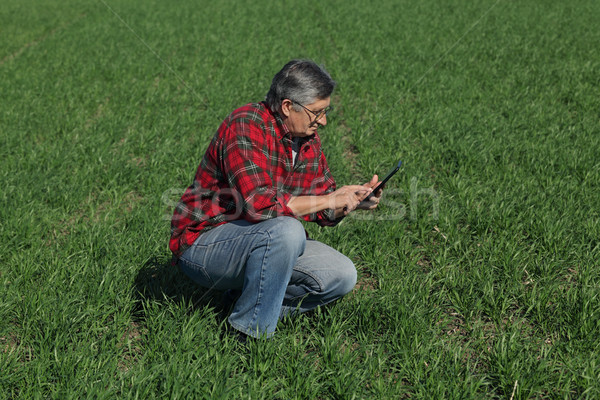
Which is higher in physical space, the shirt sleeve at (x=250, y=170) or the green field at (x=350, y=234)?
the shirt sleeve at (x=250, y=170)

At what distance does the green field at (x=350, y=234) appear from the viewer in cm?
246

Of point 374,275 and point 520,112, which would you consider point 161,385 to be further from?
point 520,112

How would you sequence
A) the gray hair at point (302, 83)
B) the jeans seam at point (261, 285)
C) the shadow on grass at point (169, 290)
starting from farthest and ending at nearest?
1. the shadow on grass at point (169, 290)
2. the gray hair at point (302, 83)
3. the jeans seam at point (261, 285)

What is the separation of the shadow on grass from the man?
1.03 ft

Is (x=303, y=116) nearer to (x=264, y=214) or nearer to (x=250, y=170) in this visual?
(x=250, y=170)

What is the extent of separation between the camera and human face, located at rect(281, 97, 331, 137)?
2646mm

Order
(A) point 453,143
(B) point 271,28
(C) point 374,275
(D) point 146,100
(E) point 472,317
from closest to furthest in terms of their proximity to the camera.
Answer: (E) point 472,317 < (C) point 374,275 < (A) point 453,143 < (D) point 146,100 < (B) point 271,28

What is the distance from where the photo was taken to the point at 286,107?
266cm

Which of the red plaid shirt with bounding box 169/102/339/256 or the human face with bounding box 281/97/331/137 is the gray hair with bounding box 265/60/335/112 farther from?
the red plaid shirt with bounding box 169/102/339/256

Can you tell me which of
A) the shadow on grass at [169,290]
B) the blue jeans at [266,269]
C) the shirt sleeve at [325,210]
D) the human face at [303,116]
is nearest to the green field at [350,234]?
the shadow on grass at [169,290]

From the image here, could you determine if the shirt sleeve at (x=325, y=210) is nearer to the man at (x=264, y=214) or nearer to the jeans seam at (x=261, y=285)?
the man at (x=264, y=214)

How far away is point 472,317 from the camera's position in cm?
297

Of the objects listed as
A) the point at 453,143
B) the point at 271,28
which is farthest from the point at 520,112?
the point at 271,28

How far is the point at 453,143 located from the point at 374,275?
2.62 m
